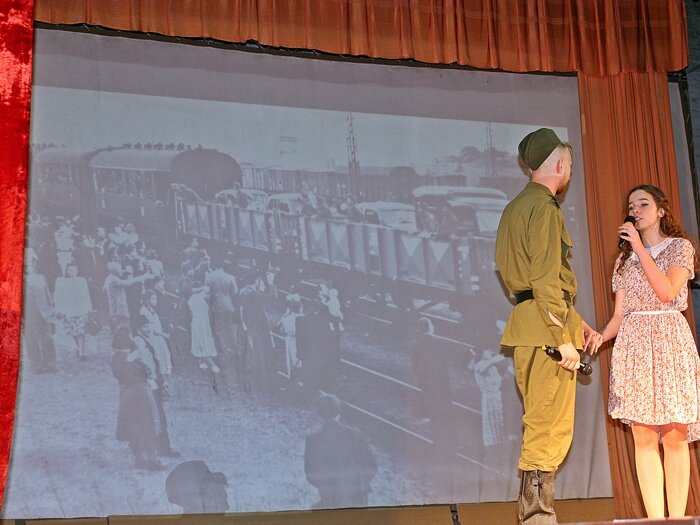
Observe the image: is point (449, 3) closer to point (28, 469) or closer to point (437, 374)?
point (437, 374)

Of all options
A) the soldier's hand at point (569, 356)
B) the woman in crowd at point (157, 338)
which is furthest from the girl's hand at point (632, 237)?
the woman in crowd at point (157, 338)

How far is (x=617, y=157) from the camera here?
4.50m

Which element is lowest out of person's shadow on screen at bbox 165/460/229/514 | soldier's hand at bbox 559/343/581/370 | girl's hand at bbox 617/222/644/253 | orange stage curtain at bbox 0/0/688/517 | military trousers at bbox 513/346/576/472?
person's shadow on screen at bbox 165/460/229/514

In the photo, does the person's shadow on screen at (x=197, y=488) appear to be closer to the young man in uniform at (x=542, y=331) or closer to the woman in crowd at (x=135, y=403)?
the woman in crowd at (x=135, y=403)

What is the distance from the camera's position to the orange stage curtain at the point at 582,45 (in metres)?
4.05

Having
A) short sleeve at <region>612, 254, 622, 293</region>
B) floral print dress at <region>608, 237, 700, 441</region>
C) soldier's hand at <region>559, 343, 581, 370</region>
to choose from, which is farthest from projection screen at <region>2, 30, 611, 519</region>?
soldier's hand at <region>559, 343, 581, 370</region>

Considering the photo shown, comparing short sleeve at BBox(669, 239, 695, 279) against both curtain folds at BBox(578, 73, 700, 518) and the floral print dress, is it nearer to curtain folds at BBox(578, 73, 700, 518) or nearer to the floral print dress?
the floral print dress

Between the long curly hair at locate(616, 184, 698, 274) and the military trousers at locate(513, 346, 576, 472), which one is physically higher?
the long curly hair at locate(616, 184, 698, 274)

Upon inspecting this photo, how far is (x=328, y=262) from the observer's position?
4098 mm

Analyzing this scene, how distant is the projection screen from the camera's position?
12.2ft

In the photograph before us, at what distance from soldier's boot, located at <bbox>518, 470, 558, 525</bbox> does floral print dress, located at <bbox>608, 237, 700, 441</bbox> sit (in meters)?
0.61

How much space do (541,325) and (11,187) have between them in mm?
1893

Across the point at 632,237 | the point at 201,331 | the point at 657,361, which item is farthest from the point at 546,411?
the point at 201,331

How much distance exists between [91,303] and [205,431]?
76cm
